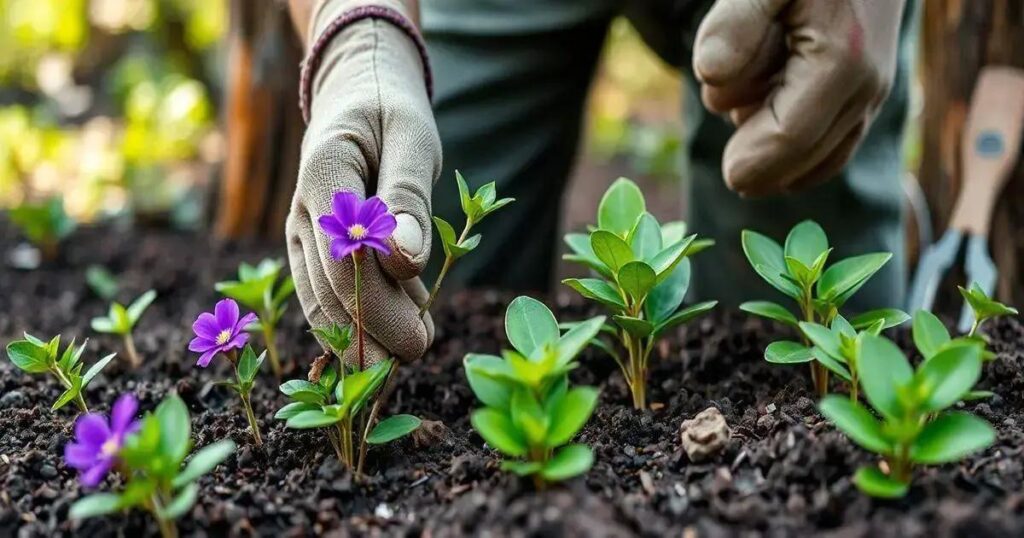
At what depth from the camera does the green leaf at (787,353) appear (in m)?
1.20

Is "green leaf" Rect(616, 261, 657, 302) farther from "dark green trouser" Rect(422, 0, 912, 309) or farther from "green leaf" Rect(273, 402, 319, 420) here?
"dark green trouser" Rect(422, 0, 912, 309)

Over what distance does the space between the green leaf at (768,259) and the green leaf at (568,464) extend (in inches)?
16.3

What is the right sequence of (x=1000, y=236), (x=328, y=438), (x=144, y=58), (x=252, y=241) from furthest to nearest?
(x=144, y=58) → (x=252, y=241) → (x=1000, y=236) → (x=328, y=438)

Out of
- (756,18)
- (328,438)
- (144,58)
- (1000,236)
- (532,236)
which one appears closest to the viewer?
(328,438)

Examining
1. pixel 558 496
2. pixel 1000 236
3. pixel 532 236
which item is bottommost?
pixel 532 236

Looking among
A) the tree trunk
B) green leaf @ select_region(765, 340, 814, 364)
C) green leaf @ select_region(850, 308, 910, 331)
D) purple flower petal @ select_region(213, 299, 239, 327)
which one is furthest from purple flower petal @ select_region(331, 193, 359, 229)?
the tree trunk

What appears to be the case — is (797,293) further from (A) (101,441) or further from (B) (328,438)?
(A) (101,441)

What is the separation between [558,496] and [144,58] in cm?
407

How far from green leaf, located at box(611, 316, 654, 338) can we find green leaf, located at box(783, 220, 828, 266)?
8.4 inches

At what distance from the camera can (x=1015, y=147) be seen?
2061 millimetres

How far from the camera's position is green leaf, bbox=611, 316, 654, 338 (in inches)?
47.3

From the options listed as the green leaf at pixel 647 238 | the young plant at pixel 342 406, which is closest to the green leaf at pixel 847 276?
the green leaf at pixel 647 238

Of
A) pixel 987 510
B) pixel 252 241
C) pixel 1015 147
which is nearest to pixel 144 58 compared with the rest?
pixel 252 241

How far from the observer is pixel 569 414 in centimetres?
97
